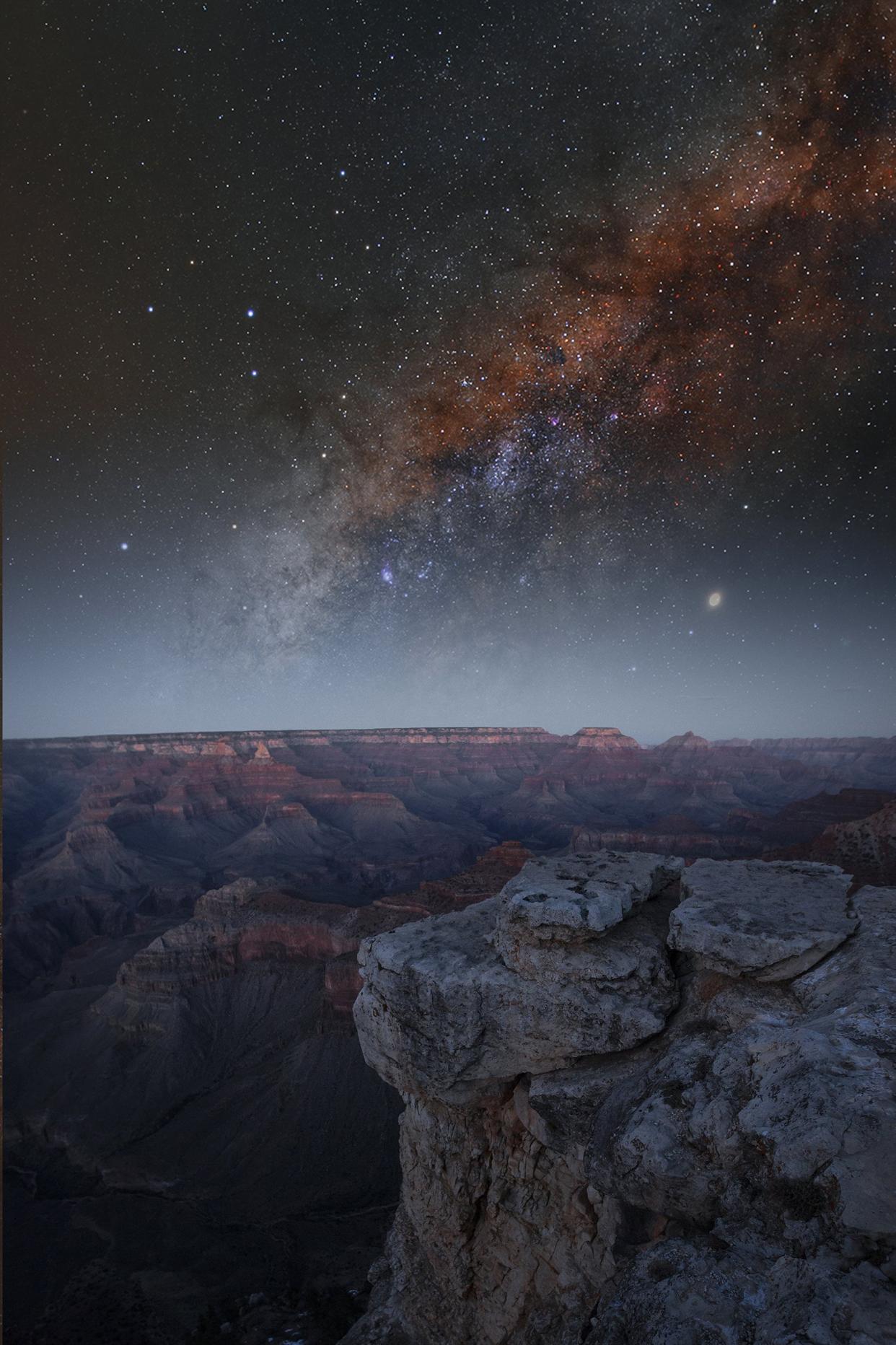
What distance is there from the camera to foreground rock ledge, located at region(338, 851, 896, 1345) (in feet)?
18.6

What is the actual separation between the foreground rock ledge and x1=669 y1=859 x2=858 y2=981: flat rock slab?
0.03 metres

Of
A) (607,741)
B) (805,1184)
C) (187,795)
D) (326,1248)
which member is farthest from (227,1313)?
(607,741)

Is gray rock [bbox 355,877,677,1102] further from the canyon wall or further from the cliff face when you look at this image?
the canyon wall

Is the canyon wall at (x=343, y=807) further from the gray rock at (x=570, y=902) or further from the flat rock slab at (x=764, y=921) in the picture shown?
the flat rock slab at (x=764, y=921)

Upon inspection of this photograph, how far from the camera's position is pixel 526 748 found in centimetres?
14362

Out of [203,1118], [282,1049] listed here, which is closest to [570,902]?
[203,1118]

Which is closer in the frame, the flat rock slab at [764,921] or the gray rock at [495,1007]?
the flat rock slab at [764,921]

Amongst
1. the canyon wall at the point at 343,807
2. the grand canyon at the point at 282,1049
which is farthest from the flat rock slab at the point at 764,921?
the canyon wall at the point at 343,807

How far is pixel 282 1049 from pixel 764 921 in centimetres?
3249

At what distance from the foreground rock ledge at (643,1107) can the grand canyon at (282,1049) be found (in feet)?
0.30

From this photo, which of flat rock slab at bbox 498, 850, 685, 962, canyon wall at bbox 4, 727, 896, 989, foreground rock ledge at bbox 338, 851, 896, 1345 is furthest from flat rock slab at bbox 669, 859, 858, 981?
canyon wall at bbox 4, 727, 896, 989

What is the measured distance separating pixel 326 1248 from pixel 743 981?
2172cm

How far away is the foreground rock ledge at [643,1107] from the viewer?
223 inches

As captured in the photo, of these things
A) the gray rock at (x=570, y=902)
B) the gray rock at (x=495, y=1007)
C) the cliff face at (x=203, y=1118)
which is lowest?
the cliff face at (x=203, y=1118)
